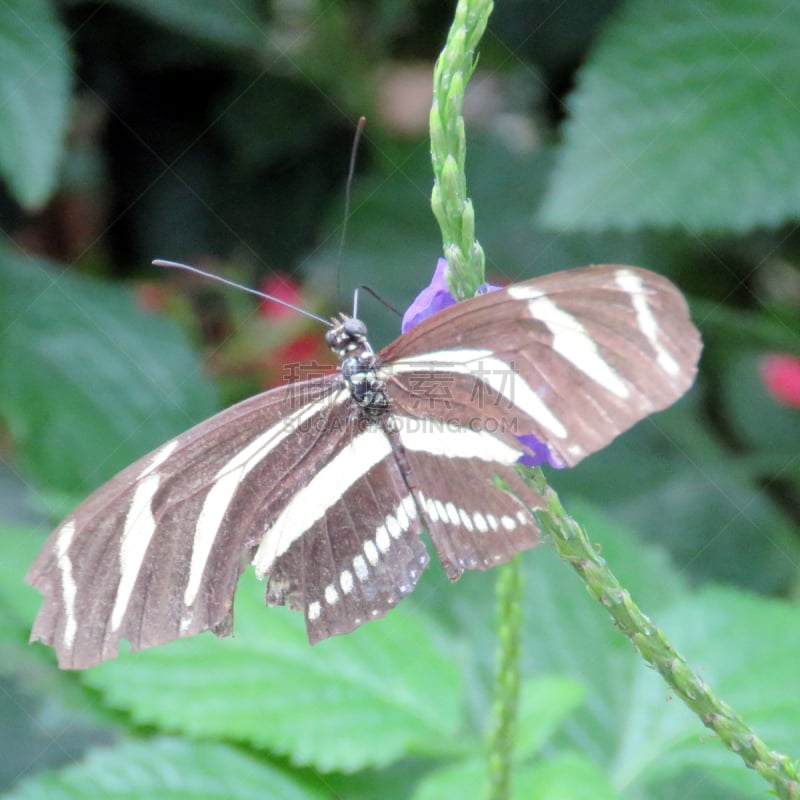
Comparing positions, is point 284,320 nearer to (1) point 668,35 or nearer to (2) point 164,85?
(2) point 164,85

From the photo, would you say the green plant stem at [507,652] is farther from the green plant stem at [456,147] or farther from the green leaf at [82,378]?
the green leaf at [82,378]

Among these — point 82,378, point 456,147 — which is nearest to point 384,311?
point 82,378

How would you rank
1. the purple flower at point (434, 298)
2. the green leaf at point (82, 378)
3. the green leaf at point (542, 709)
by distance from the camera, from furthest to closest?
the green leaf at point (82, 378) < the green leaf at point (542, 709) < the purple flower at point (434, 298)

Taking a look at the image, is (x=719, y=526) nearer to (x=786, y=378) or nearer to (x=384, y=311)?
(x=786, y=378)

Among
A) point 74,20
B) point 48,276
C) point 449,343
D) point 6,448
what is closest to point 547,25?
point 74,20

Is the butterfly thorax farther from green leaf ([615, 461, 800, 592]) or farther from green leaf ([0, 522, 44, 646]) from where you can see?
green leaf ([615, 461, 800, 592])

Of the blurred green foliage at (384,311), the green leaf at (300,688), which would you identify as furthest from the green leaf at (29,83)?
the green leaf at (300,688)
